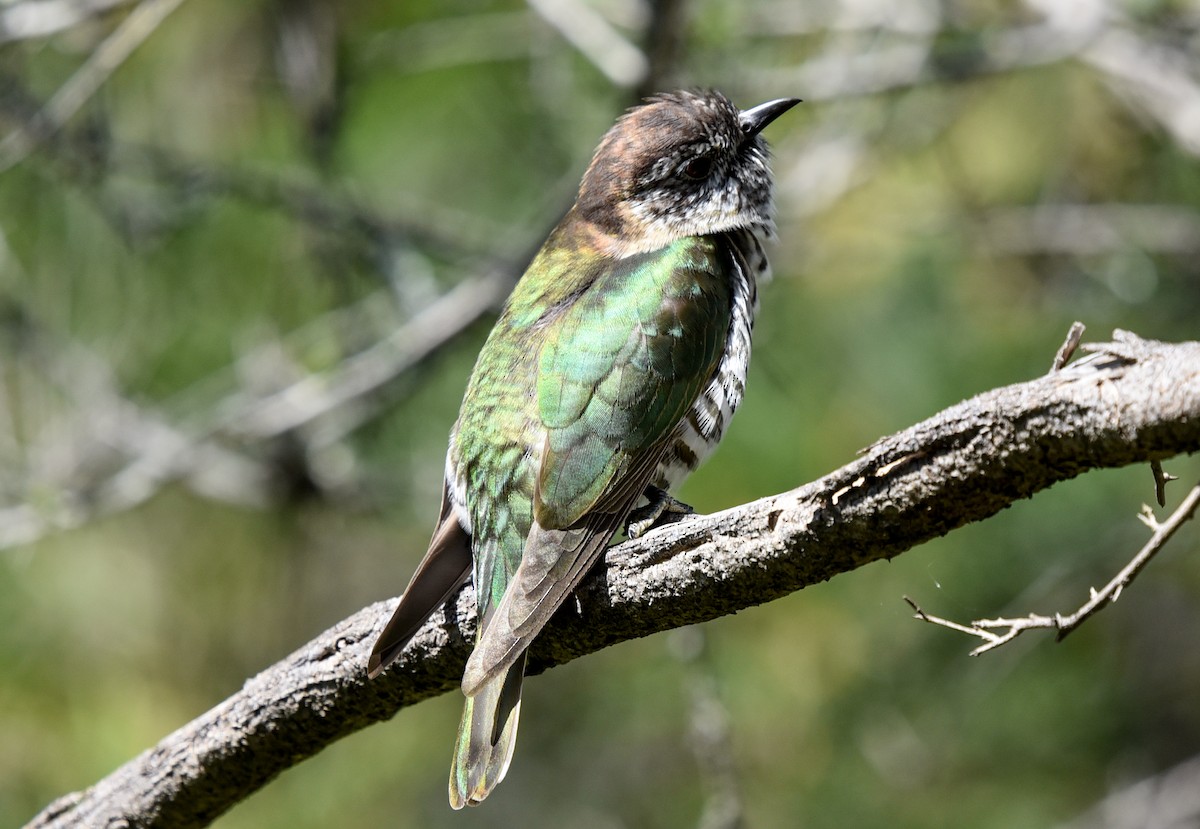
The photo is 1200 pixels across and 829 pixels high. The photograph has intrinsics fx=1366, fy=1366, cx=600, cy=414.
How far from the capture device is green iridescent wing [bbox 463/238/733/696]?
3.10 metres

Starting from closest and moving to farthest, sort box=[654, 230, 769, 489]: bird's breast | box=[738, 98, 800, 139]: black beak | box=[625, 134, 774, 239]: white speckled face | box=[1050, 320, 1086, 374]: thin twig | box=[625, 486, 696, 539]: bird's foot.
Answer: box=[1050, 320, 1086, 374]: thin twig, box=[625, 486, 696, 539]: bird's foot, box=[654, 230, 769, 489]: bird's breast, box=[625, 134, 774, 239]: white speckled face, box=[738, 98, 800, 139]: black beak

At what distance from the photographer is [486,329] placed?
6.44m

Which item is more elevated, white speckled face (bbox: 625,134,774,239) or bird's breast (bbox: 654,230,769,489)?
white speckled face (bbox: 625,134,774,239)

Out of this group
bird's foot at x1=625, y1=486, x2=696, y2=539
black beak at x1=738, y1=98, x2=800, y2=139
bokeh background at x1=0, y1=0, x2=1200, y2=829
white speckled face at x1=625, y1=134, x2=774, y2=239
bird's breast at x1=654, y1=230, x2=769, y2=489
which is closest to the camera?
bird's foot at x1=625, y1=486, x2=696, y2=539

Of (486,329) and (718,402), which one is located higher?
(718,402)

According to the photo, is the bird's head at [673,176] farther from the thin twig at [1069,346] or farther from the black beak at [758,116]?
the thin twig at [1069,346]

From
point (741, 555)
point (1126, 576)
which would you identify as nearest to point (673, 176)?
point (741, 555)

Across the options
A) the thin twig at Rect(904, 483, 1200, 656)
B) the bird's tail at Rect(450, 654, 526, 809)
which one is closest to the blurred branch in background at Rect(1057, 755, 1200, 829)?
the bird's tail at Rect(450, 654, 526, 809)

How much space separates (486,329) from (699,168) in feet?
7.15

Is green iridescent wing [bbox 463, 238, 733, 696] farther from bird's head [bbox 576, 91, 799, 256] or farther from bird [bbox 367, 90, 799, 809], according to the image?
bird's head [bbox 576, 91, 799, 256]

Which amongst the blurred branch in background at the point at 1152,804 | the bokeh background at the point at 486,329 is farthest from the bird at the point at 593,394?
the blurred branch in background at the point at 1152,804

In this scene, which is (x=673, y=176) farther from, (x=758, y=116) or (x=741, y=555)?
(x=741, y=555)

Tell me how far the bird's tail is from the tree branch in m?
0.09

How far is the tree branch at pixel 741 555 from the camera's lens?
2078mm
